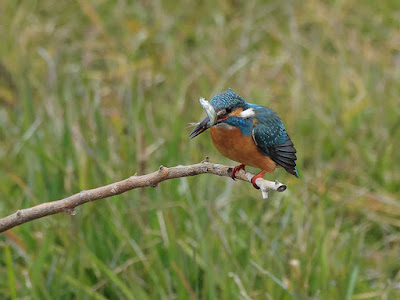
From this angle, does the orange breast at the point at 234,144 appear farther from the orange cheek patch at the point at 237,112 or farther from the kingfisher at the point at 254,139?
the orange cheek patch at the point at 237,112

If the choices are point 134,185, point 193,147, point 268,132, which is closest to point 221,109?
point 134,185

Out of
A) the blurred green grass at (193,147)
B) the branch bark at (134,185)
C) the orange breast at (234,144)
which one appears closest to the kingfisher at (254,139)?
the orange breast at (234,144)

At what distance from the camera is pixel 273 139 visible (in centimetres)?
158

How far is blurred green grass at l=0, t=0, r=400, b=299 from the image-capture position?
2498mm

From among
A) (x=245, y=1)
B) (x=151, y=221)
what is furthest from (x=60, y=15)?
(x=151, y=221)

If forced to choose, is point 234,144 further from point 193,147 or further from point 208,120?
point 193,147

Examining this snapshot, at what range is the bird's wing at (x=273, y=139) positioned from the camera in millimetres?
1536

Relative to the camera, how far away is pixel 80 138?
2.96 m

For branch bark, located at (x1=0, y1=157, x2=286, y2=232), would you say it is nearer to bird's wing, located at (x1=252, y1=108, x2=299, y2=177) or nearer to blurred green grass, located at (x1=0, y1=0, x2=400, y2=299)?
bird's wing, located at (x1=252, y1=108, x2=299, y2=177)

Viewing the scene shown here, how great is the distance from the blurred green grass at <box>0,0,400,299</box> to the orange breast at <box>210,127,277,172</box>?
0.70 meters

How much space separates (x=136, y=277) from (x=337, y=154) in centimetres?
171

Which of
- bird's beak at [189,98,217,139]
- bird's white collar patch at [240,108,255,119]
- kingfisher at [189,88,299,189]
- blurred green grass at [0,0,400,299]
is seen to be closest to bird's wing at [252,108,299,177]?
kingfisher at [189,88,299,189]

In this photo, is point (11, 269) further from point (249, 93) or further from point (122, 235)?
point (249, 93)

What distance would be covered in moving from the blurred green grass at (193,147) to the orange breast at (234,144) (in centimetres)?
70
